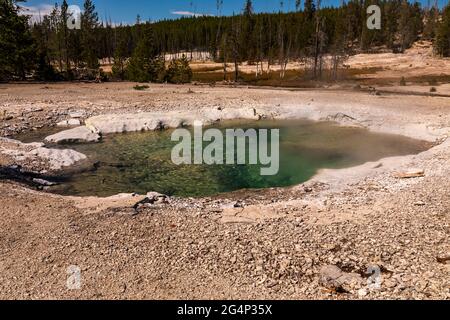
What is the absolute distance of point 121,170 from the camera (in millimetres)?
20094

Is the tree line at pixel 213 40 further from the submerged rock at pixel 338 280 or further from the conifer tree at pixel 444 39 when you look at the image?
the submerged rock at pixel 338 280

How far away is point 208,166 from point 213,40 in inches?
4313

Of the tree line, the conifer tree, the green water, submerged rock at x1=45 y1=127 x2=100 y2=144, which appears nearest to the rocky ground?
the green water

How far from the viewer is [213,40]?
124 m

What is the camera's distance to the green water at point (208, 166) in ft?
58.5

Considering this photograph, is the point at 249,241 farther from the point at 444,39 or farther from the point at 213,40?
the point at 213,40

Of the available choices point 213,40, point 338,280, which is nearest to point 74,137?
point 338,280

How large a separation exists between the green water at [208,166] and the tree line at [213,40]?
98.1 ft

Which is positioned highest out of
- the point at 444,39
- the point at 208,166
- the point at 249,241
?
the point at 444,39

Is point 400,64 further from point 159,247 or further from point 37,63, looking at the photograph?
point 159,247

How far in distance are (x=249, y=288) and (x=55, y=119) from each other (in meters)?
26.0

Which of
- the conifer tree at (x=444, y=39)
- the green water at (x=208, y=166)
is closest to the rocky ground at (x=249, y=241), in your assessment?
the green water at (x=208, y=166)

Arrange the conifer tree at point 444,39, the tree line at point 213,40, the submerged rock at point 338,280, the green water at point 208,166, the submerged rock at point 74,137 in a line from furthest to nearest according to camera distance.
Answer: the conifer tree at point 444,39, the tree line at point 213,40, the submerged rock at point 74,137, the green water at point 208,166, the submerged rock at point 338,280

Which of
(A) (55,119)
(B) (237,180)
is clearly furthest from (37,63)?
(B) (237,180)
